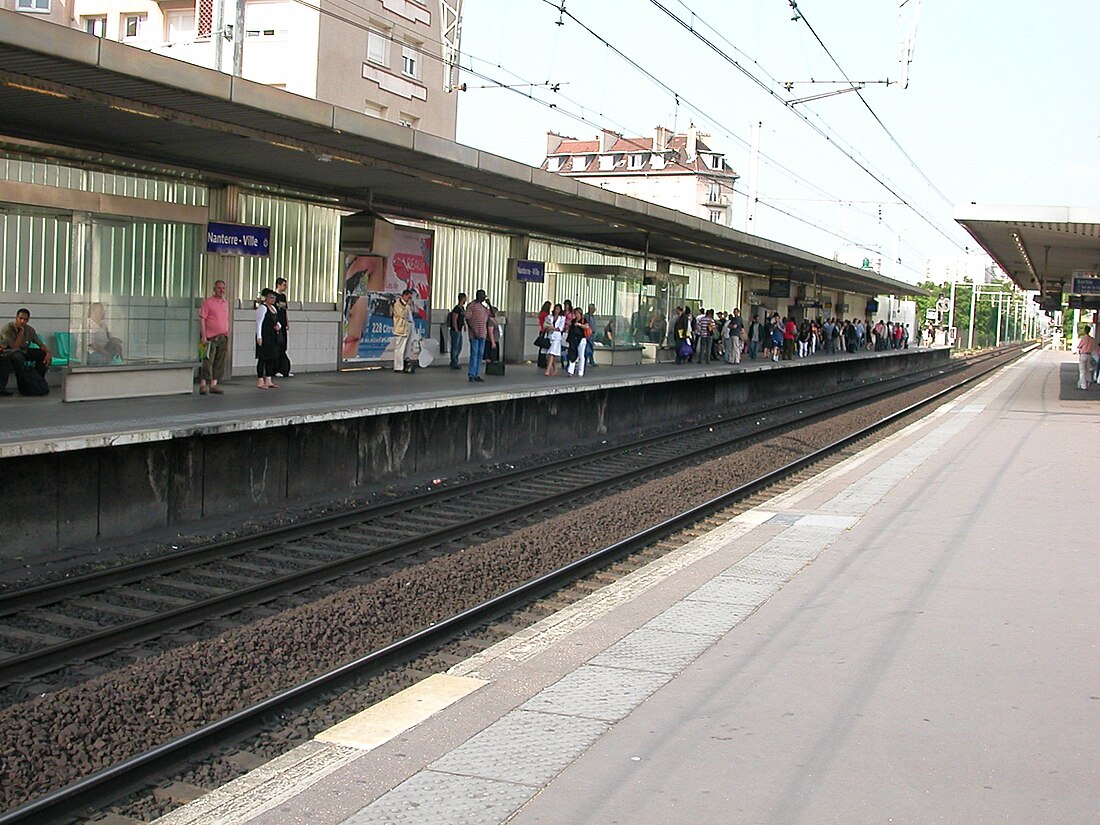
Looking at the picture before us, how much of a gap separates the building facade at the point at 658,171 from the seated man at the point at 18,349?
8372 cm

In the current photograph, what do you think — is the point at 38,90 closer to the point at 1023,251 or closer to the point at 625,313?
the point at 625,313

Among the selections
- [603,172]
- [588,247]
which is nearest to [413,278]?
[588,247]

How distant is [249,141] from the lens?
46.3 feet

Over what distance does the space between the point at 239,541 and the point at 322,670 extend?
3957 millimetres

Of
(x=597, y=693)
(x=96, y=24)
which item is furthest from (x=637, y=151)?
(x=597, y=693)

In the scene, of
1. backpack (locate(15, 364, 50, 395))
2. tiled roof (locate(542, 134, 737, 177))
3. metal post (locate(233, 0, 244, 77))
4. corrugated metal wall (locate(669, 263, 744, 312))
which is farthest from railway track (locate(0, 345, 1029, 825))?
tiled roof (locate(542, 134, 737, 177))

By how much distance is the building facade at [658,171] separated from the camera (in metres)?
102

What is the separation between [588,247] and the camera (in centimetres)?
2931

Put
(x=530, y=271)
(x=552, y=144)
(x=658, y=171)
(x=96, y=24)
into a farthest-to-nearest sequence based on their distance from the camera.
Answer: (x=552, y=144), (x=658, y=171), (x=96, y=24), (x=530, y=271)

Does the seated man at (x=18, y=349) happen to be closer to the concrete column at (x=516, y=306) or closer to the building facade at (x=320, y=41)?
the concrete column at (x=516, y=306)

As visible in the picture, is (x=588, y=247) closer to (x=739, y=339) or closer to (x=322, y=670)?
(x=739, y=339)

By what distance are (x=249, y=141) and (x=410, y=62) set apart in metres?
30.8

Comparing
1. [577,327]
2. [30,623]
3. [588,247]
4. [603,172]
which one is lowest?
[30,623]

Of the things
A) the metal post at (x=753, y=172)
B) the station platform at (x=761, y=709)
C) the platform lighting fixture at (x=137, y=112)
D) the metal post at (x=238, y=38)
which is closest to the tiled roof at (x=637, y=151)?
the metal post at (x=753, y=172)
